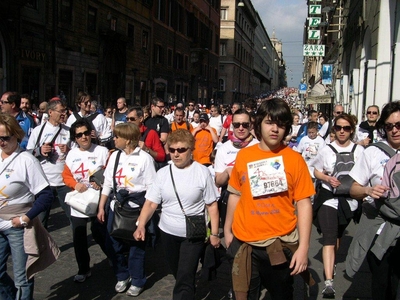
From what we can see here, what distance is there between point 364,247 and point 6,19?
615 inches

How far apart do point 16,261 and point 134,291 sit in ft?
4.80

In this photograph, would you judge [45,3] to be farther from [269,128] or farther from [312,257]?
[269,128]

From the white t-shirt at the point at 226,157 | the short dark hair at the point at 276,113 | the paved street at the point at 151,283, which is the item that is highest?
the short dark hair at the point at 276,113

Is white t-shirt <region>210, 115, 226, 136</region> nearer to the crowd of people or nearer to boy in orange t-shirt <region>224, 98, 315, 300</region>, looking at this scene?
the crowd of people

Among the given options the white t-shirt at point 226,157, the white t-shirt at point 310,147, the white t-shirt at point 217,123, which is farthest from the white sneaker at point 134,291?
the white t-shirt at point 217,123

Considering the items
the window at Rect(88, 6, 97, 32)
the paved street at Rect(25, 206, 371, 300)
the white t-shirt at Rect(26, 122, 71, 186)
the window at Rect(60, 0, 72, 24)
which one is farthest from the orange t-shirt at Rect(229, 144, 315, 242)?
the window at Rect(88, 6, 97, 32)

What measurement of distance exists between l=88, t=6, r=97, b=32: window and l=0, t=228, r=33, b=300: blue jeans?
66.1ft

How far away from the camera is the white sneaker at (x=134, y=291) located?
4.83m

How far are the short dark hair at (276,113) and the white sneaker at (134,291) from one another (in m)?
2.43

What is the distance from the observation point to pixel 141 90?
3016 centimetres

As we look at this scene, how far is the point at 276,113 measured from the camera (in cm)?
316

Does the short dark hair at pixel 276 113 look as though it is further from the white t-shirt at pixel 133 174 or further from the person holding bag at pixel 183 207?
the white t-shirt at pixel 133 174

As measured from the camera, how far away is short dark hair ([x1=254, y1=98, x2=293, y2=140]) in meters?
3.16

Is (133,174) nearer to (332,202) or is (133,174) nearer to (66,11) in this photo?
(332,202)
